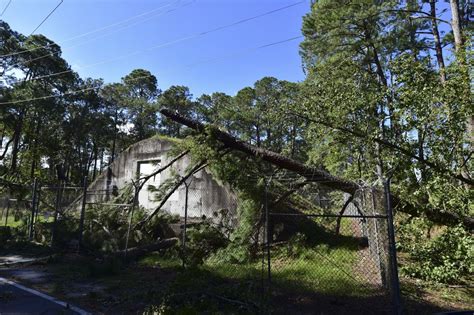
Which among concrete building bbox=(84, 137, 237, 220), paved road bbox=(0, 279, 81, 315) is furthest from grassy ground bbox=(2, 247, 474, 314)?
concrete building bbox=(84, 137, 237, 220)

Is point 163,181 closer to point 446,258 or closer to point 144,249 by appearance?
point 144,249

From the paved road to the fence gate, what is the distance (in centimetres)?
338

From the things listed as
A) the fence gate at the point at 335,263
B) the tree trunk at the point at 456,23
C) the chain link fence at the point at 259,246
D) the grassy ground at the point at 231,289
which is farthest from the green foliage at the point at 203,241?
the tree trunk at the point at 456,23

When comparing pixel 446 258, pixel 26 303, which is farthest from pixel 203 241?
pixel 446 258

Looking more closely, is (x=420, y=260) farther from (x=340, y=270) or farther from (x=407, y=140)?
(x=407, y=140)

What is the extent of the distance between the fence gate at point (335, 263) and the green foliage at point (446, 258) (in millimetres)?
933

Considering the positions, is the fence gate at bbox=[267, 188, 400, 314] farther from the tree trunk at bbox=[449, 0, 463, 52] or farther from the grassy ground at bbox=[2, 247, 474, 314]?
the tree trunk at bbox=[449, 0, 463, 52]

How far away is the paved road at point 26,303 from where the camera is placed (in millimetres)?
5137

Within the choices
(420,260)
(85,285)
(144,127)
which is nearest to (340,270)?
(420,260)

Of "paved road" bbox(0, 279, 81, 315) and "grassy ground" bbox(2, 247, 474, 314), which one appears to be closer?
"paved road" bbox(0, 279, 81, 315)

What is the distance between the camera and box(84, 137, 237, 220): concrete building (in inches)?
462

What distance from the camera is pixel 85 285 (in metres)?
6.89

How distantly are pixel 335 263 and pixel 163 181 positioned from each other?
6.96 meters

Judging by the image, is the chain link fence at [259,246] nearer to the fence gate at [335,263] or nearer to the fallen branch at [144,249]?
the fence gate at [335,263]
